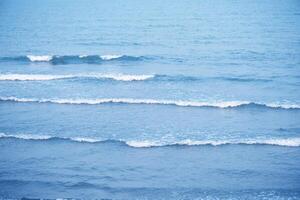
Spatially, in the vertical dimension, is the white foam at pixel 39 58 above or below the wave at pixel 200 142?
above

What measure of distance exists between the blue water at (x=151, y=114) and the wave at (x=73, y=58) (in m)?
0.09

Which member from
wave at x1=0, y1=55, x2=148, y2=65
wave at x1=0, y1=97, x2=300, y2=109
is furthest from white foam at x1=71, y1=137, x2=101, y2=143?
wave at x1=0, y1=55, x2=148, y2=65

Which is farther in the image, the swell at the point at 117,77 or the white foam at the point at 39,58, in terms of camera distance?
the white foam at the point at 39,58

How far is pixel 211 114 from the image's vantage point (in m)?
18.6

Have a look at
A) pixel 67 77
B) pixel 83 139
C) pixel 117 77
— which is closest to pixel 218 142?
pixel 83 139

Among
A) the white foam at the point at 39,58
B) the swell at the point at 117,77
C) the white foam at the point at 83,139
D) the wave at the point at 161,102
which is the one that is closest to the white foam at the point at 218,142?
the white foam at the point at 83,139

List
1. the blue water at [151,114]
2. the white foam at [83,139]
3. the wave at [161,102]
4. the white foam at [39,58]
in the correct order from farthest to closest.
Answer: the white foam at [39,58], the wave at [161,102], the white foam at [83,139], the blue water at [151,114]

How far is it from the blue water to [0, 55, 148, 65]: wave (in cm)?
9

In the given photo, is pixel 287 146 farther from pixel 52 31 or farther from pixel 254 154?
pixel 52 31

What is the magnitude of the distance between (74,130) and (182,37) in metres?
21.2

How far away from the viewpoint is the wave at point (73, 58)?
29.4 meters

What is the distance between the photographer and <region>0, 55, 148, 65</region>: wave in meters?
29.4

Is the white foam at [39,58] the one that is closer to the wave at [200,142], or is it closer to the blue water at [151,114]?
the blue water at [151,114]

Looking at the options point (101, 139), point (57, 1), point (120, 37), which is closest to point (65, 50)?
point (120, 37)
